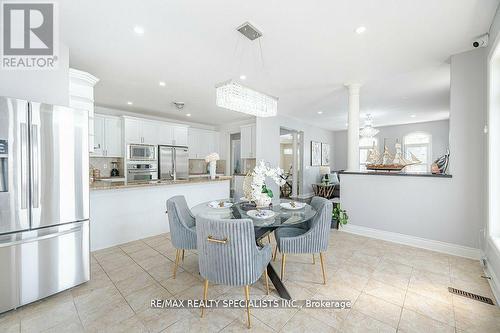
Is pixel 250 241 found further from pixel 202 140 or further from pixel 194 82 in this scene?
pixel 202 140

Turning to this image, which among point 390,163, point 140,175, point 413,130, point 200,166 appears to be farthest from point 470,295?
point 413,130

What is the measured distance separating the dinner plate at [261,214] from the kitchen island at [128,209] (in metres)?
2.04

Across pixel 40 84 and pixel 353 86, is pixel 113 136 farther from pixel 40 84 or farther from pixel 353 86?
pixel 353 86

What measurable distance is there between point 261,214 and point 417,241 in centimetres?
256

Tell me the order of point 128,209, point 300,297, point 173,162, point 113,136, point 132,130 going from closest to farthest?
point 300,297 < point 128,209 < point 113,136 < point 132,130 < point 173,162

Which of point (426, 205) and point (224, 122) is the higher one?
point (224, 122)

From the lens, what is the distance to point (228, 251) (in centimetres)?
150

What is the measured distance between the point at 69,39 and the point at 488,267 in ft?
16.8

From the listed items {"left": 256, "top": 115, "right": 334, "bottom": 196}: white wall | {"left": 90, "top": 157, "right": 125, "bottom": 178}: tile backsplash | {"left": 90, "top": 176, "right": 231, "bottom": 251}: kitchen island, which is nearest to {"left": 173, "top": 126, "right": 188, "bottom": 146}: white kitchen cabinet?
{"left": 90, "top": 157, "right": 125, "bottom": 178}: tile backsplash

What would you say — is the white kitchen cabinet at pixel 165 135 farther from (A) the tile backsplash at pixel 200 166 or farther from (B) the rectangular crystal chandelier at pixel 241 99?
(B) the rectangular crystal chandelier at pixel 241 99

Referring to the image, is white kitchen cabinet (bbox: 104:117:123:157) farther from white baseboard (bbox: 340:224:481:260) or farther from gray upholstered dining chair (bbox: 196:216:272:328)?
white baseboard (bbox: 340:224:481:260)

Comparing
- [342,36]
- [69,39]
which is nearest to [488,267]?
[342,36]

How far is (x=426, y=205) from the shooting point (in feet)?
9.68

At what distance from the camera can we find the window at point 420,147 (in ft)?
Result: 23.4
